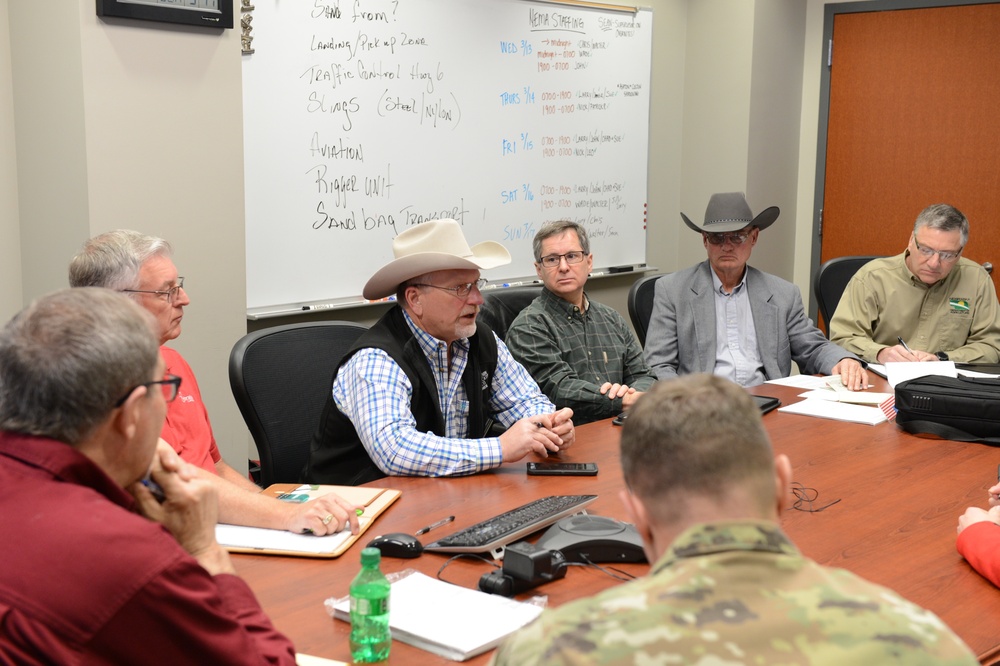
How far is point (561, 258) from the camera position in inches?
144

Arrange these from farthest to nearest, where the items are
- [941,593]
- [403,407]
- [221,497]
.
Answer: [403,407]
[221,497]
[941,593]

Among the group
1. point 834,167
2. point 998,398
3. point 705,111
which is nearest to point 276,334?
point 998,398

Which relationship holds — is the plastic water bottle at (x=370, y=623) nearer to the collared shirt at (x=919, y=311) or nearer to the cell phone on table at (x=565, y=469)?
the cell phone on table at (x=565, y=469)

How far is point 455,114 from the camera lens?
4.82m

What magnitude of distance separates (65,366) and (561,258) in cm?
251

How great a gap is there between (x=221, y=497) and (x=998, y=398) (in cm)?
212

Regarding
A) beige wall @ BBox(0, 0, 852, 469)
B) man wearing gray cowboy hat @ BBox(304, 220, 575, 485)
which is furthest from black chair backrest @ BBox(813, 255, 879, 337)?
beige wall @ BBox(0, 0, 852, 469)

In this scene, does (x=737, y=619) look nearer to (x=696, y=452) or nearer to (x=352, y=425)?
(x=696, y=452)

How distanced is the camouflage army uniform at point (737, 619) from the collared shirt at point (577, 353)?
7.91ft

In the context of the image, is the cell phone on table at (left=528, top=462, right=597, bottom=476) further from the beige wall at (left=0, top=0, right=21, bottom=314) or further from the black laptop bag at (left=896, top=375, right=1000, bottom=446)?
the beige wall at (left=0, top=0, right=21, bottom=314)

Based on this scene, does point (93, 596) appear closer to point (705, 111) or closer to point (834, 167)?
point (705, 111)

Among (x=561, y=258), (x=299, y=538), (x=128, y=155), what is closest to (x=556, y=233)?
(x=561, y=258)

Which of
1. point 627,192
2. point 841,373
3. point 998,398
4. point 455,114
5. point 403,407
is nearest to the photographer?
point 403,407

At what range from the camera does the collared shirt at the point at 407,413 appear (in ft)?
8.02
